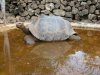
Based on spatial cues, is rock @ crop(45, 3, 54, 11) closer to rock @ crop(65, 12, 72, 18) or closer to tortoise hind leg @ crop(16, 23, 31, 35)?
rock @ crop(65, 12, 72, 18)

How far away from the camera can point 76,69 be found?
4676 mm

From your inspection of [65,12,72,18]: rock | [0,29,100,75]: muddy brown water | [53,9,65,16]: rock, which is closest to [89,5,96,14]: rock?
[65,12,72,18]: rock

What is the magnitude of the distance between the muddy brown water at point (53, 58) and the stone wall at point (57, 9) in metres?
1.52

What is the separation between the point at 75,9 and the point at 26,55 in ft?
10.3

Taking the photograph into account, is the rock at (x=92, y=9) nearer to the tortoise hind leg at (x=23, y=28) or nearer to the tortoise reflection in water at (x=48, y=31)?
the tortoise reflection in water at (x=48, y=31)

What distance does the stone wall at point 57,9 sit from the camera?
798cm

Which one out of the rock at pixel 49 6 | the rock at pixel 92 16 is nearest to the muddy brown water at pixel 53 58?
the rock at pixel 92 16

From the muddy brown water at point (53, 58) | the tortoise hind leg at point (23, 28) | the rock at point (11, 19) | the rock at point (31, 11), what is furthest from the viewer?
the rock at point (31, 11)

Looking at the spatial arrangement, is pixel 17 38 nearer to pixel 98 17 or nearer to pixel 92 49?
pixel 92 49

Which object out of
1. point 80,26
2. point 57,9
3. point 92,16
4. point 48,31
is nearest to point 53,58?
point 48,31

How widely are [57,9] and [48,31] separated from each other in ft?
6.84

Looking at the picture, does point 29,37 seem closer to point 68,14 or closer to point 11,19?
point 11,19

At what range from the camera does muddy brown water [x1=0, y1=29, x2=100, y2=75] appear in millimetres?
4632

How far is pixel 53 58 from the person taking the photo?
528 cm
